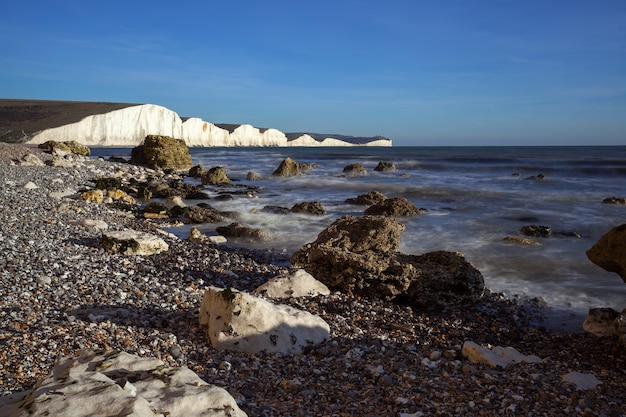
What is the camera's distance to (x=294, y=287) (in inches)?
228

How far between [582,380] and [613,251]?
2325 mm

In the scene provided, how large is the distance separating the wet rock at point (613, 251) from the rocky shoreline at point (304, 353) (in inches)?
35.9

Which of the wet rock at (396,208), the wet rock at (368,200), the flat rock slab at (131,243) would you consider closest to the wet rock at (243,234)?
the flat rock slab at (131,243)

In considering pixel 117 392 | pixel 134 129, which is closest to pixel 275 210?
pixel 117 392

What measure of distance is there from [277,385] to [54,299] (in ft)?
8.64

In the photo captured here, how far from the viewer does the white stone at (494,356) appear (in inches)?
161

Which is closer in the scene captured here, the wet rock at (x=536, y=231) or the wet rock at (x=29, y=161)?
the wet rock at (x=536, y=231)

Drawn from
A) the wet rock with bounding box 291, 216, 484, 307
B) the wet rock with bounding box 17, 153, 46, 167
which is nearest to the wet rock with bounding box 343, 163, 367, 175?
the wet rock with bounding box 17, 153, 46, 167

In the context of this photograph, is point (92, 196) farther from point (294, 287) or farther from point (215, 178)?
point (215, 178)

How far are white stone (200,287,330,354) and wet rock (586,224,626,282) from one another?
3420mm

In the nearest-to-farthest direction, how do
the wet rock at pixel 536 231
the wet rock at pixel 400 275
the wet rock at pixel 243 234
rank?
the wet rock at pixel 400 275, the wet rock at pixel 243 234, the wet rock at pixel 536 231

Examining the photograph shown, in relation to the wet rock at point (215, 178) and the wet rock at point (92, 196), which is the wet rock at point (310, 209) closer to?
the wet rock at point (92, 196)

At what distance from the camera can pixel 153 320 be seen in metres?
4.60

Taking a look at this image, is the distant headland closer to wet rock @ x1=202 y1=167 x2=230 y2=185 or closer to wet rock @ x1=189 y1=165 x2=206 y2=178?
wet rock @ x1=189 y1=165 x2=206 y2=178
